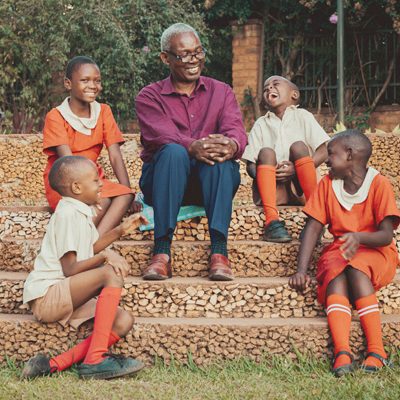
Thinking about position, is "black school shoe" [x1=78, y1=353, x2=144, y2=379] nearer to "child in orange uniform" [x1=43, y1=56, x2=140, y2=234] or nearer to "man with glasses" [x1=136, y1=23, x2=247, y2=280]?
"man with glasses" [x1=136, y1=23, x2=247, y2=280]

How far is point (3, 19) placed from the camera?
30.1ft

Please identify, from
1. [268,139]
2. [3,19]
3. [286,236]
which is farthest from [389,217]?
[3,19]

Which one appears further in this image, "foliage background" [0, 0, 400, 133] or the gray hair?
"foliage background" [0, 0, 400, 133]

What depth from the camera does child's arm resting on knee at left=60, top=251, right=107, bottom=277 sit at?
3695 millimetres

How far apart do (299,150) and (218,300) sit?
118 centimetres

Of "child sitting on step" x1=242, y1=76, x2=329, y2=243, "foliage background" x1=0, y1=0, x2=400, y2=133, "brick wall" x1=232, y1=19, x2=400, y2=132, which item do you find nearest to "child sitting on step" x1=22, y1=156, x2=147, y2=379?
"child sitting on step" x1=242, y1=76, x2=329, y2=243

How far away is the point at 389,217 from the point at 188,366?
129 cm

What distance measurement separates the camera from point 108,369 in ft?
11.6

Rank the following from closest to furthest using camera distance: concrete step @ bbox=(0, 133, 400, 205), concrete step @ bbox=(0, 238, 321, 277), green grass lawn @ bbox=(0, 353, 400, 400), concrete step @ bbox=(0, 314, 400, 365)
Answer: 1. green grass lawn @ bbox=(0, 353, 400, 400)
2. concrete step @ bbox=(0, 314, 400, 365)
3. concrete step @ bbox=(0, 238, 321, 277)
4. concrete step @ bbox=(0, 133, 400, 205)

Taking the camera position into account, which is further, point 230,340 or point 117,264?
point 230,340

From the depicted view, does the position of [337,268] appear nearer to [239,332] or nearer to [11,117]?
[239,332]

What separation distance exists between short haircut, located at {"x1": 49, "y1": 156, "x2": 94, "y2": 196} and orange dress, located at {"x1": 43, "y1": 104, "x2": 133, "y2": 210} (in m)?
0.67

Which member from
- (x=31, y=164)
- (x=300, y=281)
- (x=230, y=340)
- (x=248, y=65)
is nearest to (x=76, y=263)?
(x=230, y=340)

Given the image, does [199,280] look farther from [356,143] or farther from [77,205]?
[356,143]
